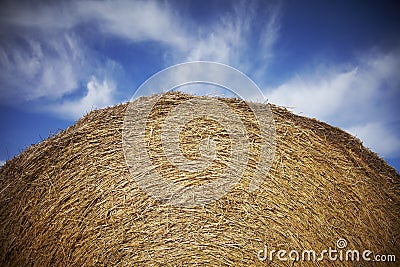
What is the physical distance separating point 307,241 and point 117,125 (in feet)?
5.62

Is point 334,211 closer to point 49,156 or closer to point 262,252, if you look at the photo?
point 262,252

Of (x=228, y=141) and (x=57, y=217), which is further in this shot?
(x=228, y=141)

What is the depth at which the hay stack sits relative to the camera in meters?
2.72

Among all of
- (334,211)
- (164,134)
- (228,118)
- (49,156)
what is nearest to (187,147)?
(164,134)

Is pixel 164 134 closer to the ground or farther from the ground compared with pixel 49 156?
farther from the ground

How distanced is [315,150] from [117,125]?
1569mm

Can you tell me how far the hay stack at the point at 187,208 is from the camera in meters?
2.72

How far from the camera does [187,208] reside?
2926mm

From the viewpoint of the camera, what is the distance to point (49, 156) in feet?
9.04

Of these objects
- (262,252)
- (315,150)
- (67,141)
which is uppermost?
(315,150)

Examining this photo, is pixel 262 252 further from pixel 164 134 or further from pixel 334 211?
pixel 164 134

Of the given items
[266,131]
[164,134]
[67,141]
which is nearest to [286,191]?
[266,131]

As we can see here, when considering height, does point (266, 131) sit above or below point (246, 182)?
above

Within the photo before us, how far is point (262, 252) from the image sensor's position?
2852 mm
